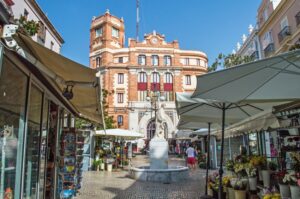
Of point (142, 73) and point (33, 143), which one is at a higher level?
point (142, 73)

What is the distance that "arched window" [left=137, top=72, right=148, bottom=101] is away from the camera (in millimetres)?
38091

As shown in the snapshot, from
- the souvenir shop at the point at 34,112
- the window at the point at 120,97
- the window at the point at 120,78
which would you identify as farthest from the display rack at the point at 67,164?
the window at the point at 120,78

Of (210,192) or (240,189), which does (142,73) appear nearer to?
(210,192)

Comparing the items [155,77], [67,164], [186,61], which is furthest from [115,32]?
[67,164]

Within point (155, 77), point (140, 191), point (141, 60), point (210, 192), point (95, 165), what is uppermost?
point (141, 60)

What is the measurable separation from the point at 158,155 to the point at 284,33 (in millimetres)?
13423

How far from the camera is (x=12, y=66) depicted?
2.79 meters

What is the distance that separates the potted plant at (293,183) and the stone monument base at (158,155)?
903 cm

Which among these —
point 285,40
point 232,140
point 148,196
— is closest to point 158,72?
point 285,40

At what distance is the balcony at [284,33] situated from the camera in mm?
18547

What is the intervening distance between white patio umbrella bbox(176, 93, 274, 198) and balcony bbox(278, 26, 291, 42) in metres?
14.3

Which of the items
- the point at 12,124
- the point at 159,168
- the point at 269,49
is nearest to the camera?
the point at 12,124

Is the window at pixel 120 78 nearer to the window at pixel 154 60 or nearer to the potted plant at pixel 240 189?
the window at pixel 154 60

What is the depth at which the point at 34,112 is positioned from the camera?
394cm
